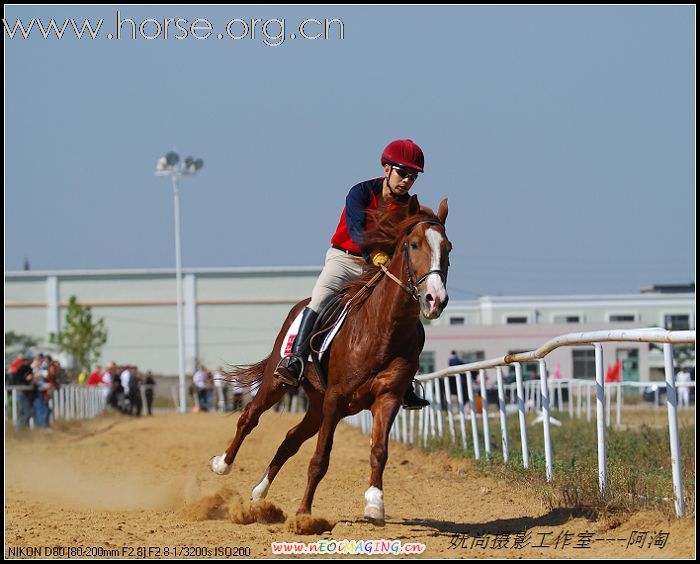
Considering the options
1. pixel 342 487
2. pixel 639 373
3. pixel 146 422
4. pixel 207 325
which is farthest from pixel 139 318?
pixel 342 487

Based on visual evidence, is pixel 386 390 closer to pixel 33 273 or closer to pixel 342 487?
pixel 342 487

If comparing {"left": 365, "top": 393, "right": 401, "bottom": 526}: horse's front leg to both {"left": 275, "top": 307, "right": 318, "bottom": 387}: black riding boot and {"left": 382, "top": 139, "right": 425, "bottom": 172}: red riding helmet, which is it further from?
{"left": 382, "top": 139, "right": 425, "bottom": 172}: red riding helmet

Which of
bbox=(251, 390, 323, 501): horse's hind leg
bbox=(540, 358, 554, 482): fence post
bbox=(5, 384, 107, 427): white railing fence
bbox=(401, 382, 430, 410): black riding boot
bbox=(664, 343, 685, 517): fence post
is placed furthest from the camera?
bbox=(5, 384, 107, 427): white railing fence

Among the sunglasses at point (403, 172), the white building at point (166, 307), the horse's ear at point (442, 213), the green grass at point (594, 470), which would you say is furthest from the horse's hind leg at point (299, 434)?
the white building at point (166, 307)

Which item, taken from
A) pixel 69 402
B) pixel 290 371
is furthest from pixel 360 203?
pixel 69 402

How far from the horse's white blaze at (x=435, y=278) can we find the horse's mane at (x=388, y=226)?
12.5 inches

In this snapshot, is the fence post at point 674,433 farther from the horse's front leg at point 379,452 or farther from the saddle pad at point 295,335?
the saddle pad at point 295,335

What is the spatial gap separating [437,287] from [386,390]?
3.23 feet

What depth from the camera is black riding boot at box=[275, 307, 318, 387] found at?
9062 mm

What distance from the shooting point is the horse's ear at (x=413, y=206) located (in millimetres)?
8297

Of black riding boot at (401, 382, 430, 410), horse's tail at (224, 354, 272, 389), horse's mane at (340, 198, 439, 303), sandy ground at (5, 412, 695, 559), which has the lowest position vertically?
sandy ground at (5, 412, 695, 559)

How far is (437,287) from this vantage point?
7.60 meters

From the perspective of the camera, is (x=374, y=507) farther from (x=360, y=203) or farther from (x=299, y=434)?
(x=360, y=203)

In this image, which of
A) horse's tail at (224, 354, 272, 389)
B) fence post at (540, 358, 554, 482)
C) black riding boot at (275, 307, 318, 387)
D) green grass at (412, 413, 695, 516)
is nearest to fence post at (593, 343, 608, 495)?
green grass at (412, 413, 695, 516)
